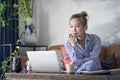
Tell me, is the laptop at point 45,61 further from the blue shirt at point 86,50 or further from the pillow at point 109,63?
the pillow at point 109,63

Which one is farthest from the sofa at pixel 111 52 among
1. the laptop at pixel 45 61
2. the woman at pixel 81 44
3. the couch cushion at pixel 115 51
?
the laptop at pixel 45 61

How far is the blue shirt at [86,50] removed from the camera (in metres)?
2.77

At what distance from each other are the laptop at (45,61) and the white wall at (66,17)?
1.52 meters

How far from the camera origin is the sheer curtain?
408 centimetres

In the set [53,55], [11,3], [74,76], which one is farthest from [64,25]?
[74,76]

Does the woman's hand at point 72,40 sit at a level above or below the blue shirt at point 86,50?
above

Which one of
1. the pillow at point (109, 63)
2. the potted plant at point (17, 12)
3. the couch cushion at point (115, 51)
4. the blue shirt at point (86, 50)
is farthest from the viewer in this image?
the potted plant at point (17, 12)

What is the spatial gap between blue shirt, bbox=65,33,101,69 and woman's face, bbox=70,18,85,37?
0.28 feet

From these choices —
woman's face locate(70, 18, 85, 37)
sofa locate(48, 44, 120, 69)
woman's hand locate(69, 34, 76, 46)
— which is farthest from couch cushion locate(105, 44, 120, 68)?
woman's hand locate(69, 34, 76, 46)

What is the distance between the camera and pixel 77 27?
2908mm

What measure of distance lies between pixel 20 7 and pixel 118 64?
1726 millimetres

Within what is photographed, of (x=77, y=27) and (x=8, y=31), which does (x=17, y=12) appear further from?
(x=77, y=27)

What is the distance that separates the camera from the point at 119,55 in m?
3.18

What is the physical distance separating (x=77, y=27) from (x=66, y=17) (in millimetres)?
1178
